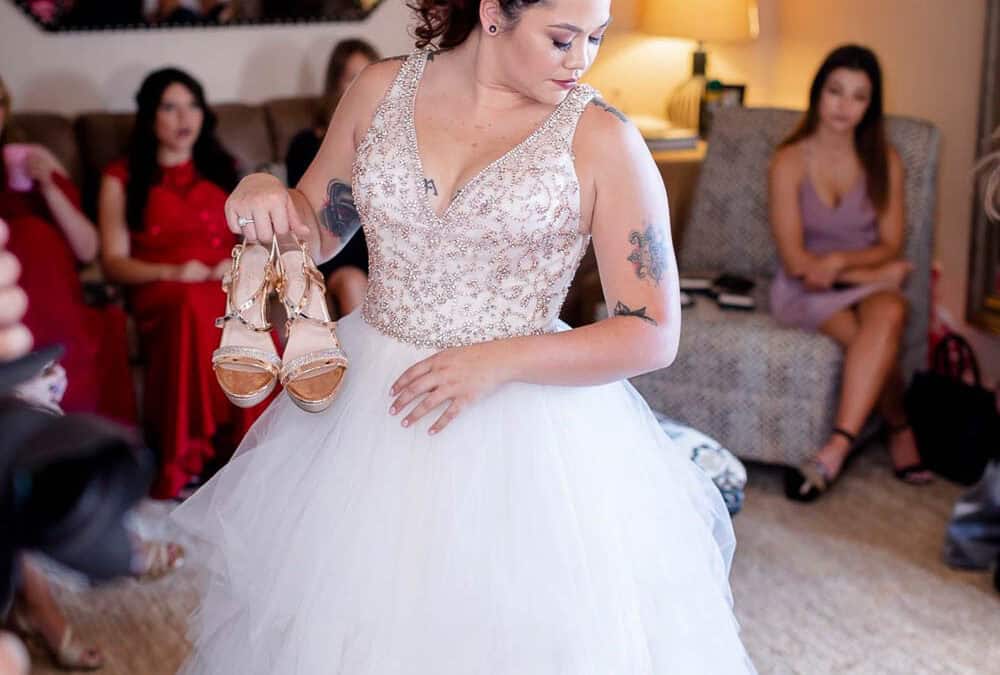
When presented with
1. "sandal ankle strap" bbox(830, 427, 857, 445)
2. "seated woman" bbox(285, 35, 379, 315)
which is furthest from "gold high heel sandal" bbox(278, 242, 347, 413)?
"sandal ankle strap" bbox(830, 427, 857, 445)

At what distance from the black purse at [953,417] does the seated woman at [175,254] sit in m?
1.93

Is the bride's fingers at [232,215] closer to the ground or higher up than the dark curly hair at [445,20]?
closer to the ground

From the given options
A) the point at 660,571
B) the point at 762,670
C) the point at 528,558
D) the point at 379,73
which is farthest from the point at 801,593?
the point at 379,73

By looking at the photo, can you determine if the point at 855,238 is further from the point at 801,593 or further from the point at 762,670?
the point at 762,670

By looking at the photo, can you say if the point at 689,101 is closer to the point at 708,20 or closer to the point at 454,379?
the point at 708,20

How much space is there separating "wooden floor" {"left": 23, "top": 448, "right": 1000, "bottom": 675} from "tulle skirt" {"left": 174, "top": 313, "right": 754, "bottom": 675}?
84cm

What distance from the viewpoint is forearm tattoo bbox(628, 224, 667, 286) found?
5.11ft

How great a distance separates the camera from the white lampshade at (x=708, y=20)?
169 inches

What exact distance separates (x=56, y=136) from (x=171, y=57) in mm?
660

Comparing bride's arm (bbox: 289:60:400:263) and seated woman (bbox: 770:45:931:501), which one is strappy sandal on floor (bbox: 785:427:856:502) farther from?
bride's arm (bbox: 289:60:400:263)

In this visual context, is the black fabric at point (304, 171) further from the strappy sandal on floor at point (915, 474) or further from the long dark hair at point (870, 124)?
the strappy sandal on floor at point (915, 474)

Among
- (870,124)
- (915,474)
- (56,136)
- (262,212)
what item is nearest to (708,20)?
(870,124)

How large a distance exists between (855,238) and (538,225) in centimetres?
216

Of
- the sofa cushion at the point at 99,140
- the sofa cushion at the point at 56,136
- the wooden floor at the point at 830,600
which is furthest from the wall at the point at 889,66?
the sofa cushion at the point at 56,136
